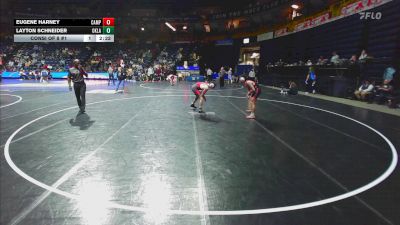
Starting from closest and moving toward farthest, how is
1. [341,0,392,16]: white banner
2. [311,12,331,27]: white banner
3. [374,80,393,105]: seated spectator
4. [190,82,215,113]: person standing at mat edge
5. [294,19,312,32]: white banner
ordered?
1. [190,82,215,113]: person standing at mat edge
2. [374,80,393,105]: seated spectator
3. [341,0,392,16]: white banner
4. [311,12,331,27]: white banner
5. [294,19,312,32]: white banner

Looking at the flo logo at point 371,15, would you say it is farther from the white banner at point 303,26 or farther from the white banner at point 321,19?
the white banner at point 303,26

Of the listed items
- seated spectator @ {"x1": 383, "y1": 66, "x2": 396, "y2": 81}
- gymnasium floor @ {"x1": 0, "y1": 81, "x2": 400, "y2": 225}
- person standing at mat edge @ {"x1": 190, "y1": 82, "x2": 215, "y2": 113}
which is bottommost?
gymnasium floor @ {"x1": 0, "y1": 81, "x2": 400, "y2": 225}

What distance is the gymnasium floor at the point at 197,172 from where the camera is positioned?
3.54 meters

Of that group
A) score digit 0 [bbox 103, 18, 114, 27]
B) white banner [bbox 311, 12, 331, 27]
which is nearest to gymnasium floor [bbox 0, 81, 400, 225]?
score digit 0 [bbox 103, 18, 114, 27]

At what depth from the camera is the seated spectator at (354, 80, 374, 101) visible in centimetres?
1459

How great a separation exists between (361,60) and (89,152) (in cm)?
1543

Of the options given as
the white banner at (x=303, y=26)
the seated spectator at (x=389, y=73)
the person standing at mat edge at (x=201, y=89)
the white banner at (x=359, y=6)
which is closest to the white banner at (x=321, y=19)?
the white banner at (x=303, y=26)

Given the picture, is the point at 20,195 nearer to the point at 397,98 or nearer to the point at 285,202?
the point at 285,202

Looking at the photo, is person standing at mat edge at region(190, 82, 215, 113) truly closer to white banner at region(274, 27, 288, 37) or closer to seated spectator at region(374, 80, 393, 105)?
seated spectator at region(374, 80, 393, 105)

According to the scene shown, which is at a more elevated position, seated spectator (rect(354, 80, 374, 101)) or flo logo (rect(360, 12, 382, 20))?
flo logo (rect(360, 12, 382, 20))

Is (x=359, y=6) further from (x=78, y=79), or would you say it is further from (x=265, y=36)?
(x=78, y=79)
